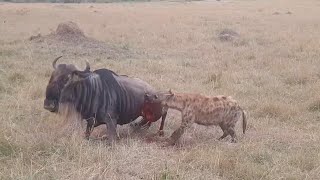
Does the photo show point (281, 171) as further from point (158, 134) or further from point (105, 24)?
point (105, 24)

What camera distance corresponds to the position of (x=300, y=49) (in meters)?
16.7

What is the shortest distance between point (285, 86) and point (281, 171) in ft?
18.7

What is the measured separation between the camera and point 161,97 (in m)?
7.55

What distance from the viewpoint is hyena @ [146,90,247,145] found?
7418mm

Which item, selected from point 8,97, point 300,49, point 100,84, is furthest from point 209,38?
point 100,84

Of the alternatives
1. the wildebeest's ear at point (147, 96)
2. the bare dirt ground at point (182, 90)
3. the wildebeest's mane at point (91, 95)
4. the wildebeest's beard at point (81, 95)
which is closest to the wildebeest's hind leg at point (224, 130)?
the bare dirt ground at point (182, 90)

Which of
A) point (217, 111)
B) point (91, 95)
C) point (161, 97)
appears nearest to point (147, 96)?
point (161, 97)

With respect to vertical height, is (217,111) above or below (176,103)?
below

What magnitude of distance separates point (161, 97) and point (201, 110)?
1.88 feet

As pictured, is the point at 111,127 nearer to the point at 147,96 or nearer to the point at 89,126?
the point at 89,126

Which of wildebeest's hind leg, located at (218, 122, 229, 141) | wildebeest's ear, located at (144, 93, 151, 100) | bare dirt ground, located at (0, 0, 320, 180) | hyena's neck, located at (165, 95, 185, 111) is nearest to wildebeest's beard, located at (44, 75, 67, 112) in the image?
bare dirt ground, located at (0, 0, 320, 180)

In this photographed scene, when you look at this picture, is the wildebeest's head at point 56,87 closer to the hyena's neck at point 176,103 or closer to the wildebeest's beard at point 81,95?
the wildebeest's beard at point 81,95

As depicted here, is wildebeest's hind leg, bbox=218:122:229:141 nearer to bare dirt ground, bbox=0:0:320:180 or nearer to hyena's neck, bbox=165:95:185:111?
bare dirt ground, bbox=0:0:320:180

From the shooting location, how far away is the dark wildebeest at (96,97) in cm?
705
